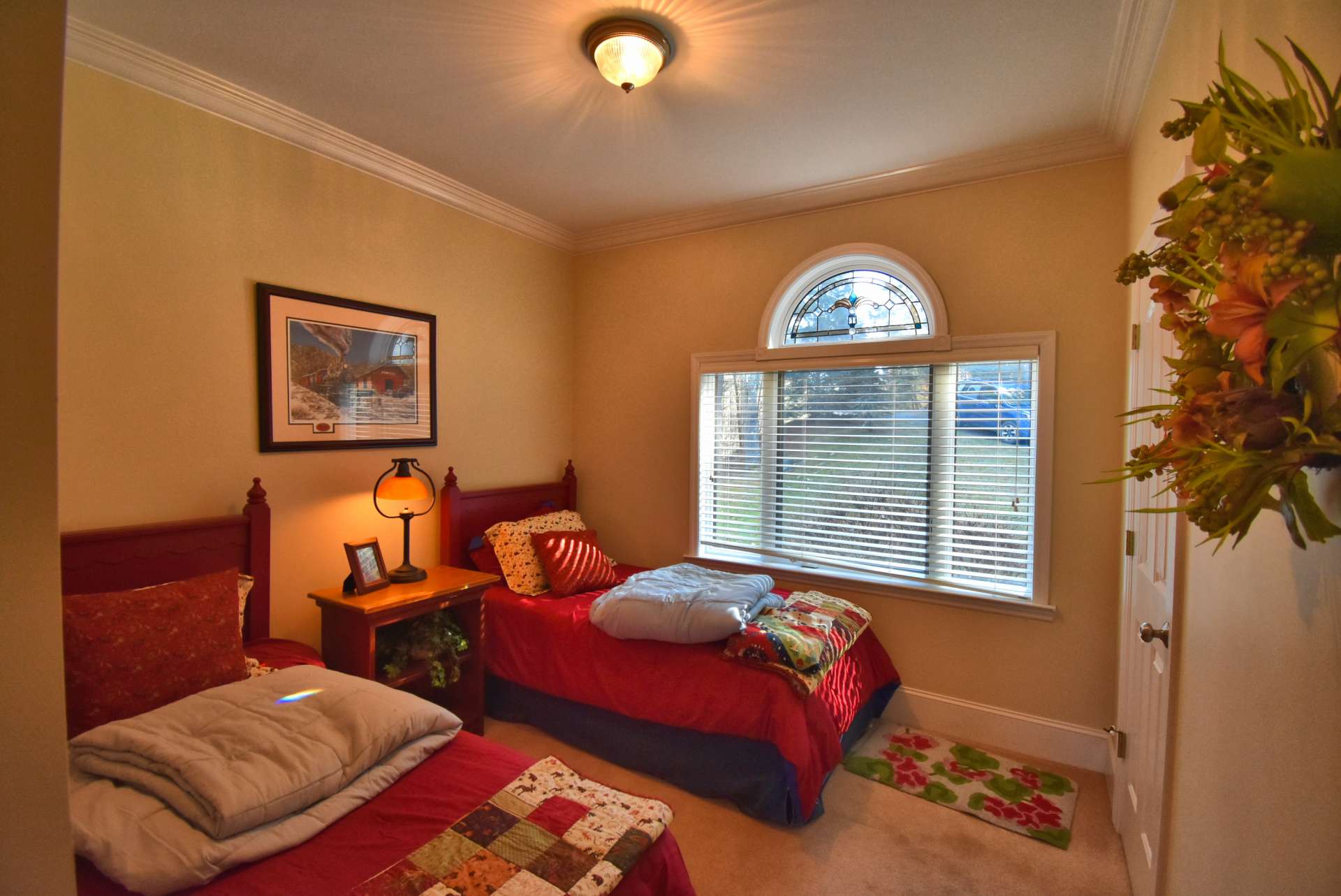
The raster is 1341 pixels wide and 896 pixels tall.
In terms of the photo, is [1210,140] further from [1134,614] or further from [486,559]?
[486,559]

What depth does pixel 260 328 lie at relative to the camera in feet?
8.30

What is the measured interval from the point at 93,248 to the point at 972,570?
12.5ft

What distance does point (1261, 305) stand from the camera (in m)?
0.53

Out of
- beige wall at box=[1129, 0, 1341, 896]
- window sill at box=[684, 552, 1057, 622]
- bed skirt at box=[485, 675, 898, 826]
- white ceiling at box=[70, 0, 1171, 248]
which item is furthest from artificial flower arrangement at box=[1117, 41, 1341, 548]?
window sill at box=[684, 552, 1057, 622]

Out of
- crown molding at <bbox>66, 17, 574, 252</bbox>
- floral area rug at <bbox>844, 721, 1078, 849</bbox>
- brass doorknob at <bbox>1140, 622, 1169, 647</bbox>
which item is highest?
crown molding at <bbox>66, 17, 574, 252</bbox>

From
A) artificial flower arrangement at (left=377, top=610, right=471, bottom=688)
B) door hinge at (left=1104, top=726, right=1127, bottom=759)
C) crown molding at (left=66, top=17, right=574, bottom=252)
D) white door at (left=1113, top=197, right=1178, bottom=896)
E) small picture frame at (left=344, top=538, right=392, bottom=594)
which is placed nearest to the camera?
white door at (left=1113, top=197, right=1178, bottom=896)

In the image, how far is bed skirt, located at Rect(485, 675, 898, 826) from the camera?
233 centimetres

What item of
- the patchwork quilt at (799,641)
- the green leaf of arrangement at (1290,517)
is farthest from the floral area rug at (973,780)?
the green leaf of arrangement at (1290,517)

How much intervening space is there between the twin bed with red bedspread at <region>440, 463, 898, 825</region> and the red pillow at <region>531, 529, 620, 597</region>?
8 centimetres

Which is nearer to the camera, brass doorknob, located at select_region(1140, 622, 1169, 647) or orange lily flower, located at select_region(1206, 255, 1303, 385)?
orange lily flower, located at select_region(1206, 255, 1303, 385)

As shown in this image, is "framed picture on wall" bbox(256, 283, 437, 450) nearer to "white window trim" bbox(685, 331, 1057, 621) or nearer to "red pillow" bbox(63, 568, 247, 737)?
"red pillow" bbox(63, 568, 247, 737)

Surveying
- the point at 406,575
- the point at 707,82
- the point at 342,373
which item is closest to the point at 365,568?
the point at 406,575

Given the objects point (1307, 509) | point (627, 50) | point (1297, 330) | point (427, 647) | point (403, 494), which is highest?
point (627, 50)

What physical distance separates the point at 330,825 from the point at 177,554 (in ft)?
4.50
